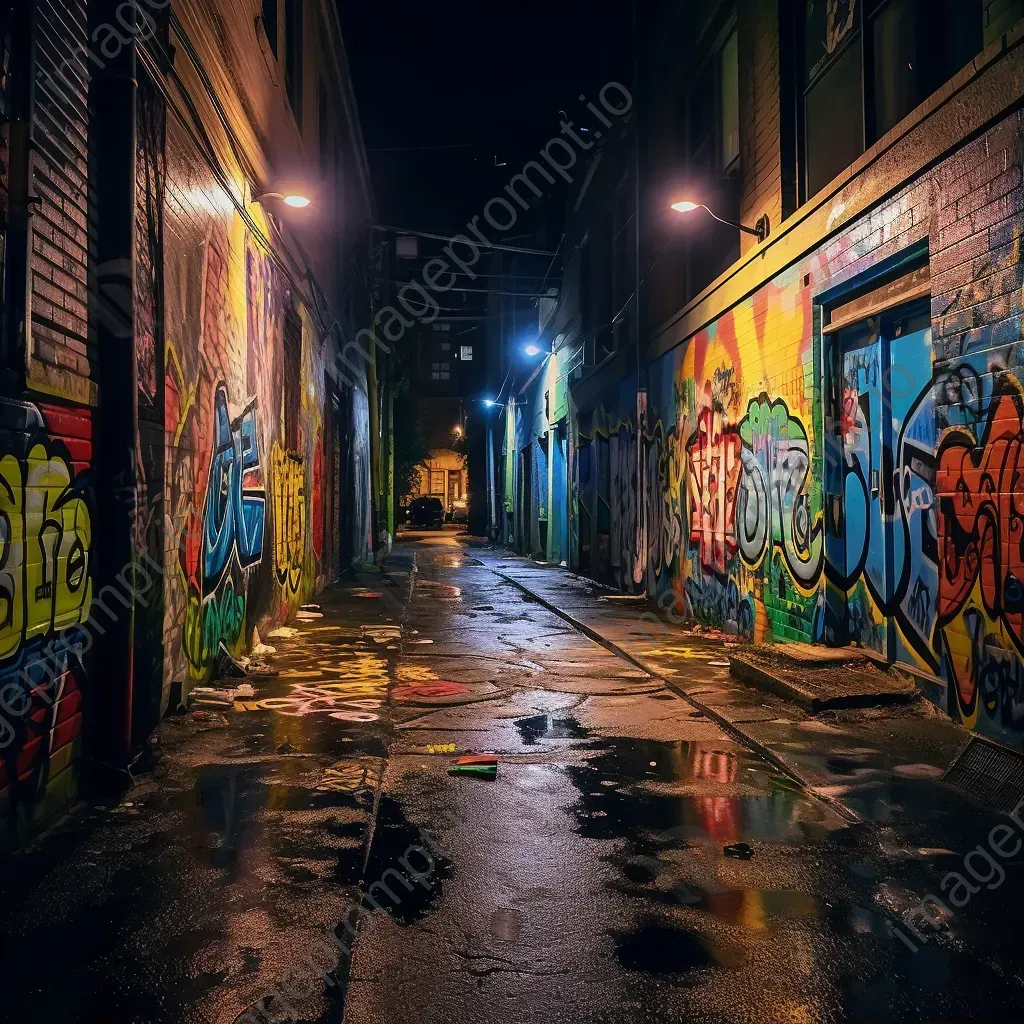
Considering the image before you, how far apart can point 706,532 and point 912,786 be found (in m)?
6.51

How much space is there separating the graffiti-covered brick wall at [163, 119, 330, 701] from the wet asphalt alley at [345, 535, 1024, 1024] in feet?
6.96

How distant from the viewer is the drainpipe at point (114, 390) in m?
4.70

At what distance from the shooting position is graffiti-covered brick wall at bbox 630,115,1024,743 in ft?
16.8

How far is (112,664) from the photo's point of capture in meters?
4.72

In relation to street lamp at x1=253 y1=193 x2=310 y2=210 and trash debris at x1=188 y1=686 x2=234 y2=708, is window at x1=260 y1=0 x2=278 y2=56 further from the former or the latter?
trash debris at x1=188 y1=686 x2=234 y2=708

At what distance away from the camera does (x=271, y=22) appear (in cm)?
1041

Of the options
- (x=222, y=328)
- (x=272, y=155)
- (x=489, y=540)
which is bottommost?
(x=489, y=540)

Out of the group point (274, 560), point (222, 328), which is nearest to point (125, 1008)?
point (222, 328)

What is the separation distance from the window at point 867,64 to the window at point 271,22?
5.95m

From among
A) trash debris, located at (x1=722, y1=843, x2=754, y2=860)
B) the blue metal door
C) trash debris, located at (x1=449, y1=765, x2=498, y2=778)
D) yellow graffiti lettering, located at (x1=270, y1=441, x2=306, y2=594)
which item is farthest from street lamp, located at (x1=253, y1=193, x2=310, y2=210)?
trash debris, located at (x1=722, y1=843, x2=754, y2=860)

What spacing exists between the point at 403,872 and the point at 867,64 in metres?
7.07

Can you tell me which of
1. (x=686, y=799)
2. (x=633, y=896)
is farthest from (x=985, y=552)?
(x=633, y=896)

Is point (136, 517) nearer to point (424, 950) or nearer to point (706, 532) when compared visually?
point (424, 950)

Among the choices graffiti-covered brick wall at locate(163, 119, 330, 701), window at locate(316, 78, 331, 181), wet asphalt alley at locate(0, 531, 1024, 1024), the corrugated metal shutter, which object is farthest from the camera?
window at locate(316, 78, 331, 181)
